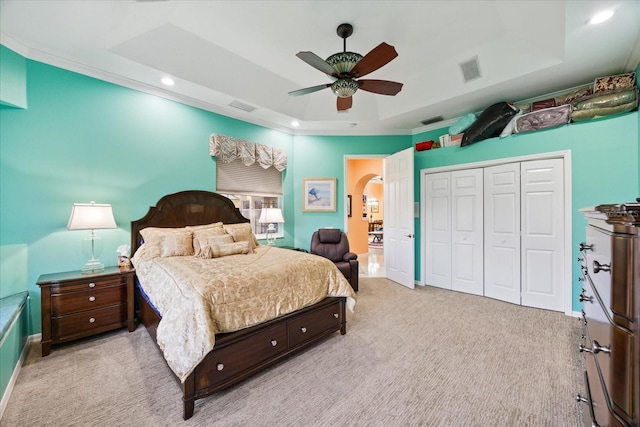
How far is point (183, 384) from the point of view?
167 cm

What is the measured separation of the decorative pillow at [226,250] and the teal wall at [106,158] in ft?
3.89

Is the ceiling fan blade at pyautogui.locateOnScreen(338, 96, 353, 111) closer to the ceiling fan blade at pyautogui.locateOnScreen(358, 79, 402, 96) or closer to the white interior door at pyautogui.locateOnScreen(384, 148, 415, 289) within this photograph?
the ceiling fan blade at pyautogui.locateOnScreen(358, 79, 402, 96)

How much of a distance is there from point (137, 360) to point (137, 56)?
10.3 ft

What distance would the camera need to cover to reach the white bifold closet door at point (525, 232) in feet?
11.0

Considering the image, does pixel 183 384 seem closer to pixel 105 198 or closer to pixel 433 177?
pixel 105 198

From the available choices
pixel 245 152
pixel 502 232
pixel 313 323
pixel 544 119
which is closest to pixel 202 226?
pixel 245 152

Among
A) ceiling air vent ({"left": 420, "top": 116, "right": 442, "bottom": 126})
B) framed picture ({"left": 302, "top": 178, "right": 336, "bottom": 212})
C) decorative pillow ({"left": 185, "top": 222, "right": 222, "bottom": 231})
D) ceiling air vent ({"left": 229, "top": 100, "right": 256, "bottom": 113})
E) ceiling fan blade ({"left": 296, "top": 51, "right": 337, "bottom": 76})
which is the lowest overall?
decorative pillow ({"left": 185, "top": 222, "right": 222, "bottom": 231})

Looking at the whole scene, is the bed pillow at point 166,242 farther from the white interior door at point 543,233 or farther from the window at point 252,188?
the white interior door at point 543,233

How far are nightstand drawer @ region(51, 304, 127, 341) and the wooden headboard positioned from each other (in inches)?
28.8

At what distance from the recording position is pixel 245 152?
4.29 m

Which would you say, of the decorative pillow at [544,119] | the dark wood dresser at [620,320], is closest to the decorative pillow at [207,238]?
the dark wood dresser at [620,320]

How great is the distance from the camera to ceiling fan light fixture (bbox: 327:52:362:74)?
233 cm

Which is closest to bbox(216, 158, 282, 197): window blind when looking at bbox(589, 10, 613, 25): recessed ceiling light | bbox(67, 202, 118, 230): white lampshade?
bbox(67, 202, 118, 230): white lampshade

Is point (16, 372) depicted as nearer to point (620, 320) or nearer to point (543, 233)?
point (620, 320)
